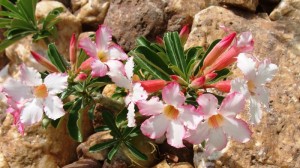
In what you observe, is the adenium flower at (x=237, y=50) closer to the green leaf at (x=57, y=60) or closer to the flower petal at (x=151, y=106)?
the flower petal at (x=151, y=106)

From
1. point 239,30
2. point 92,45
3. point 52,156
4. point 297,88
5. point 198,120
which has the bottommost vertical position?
point 52,156

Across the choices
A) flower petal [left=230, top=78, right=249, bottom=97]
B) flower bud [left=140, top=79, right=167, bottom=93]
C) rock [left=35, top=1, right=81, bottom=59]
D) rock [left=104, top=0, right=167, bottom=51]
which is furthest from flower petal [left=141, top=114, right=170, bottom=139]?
rock [left=35, top=1, right=81, bottom=59]

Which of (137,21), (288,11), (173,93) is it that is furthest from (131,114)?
(288,11)

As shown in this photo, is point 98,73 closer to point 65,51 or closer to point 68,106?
point 68,106

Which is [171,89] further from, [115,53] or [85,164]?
[85,164]

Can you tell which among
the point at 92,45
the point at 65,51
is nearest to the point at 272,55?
the point at 92,45

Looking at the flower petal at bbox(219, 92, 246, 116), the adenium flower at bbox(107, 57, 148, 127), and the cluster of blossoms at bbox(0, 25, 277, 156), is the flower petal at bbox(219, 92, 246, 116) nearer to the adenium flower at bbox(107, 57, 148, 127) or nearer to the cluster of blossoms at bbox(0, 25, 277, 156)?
the cluster of blossoms at bbox(0, 25, 277, 156)
